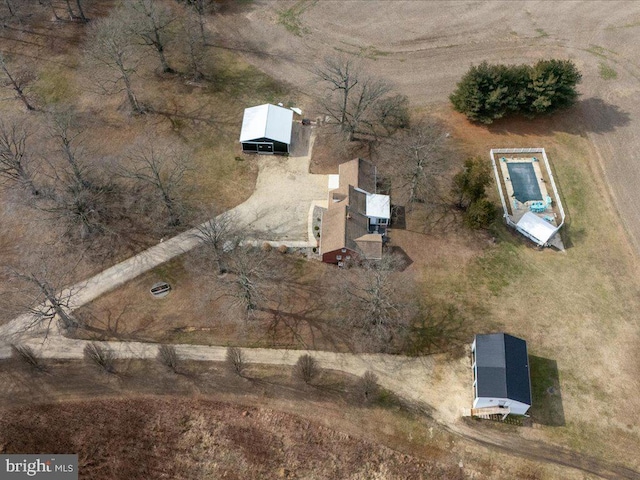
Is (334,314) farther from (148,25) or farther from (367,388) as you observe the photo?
(148,25)

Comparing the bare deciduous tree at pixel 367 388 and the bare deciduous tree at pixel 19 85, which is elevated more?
the bare deciduous tree at pixel 19 85

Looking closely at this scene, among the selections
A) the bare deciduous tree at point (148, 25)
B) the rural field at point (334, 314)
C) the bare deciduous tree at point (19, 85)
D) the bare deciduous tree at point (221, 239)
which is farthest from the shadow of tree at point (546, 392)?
the bare deciduous tree at point (19, 85)

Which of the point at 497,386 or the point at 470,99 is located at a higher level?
the point at 470,99

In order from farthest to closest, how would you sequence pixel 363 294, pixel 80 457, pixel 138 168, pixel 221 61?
pixel 221 61, pixel 138 168, pixel 363 294, pixel 80 457

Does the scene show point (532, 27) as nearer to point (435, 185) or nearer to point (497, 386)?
point (435, 185)

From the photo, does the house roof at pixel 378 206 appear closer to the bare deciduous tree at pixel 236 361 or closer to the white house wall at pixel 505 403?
the bare deciduous tree at pixel 236 361

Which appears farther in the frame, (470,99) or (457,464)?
(470,99)

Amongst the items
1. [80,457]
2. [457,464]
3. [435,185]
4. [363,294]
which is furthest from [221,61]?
[457,464]

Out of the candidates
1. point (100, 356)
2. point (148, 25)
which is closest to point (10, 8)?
point (148, 25)
